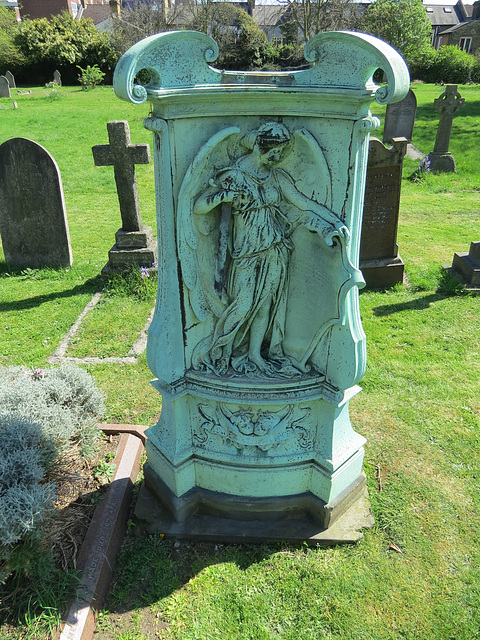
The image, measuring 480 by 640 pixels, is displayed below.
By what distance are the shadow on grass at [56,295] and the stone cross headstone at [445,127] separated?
9161 millimetres

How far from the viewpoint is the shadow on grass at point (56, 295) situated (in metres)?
6.39

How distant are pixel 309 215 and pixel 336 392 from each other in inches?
44.7

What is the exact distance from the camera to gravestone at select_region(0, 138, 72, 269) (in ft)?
21.5

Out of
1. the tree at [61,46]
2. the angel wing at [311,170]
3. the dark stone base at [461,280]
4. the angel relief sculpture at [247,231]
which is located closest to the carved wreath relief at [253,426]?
the angel relief sculpture at [247,231]

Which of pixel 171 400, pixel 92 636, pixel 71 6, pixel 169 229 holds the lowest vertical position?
pixel 92 636

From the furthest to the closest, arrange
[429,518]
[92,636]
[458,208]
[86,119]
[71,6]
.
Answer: [71,6] < [86,119] < [458,208] < [429,518] < [92,636]

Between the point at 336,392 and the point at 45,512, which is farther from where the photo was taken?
the point at 336,392

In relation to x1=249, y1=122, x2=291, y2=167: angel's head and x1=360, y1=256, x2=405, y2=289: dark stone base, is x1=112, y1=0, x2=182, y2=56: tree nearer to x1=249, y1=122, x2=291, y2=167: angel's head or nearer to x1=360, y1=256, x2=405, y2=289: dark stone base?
x1=360, y1=256, x2=405, y2=289: dark stone base

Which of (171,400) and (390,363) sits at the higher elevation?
(171,400)

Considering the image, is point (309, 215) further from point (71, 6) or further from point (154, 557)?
point (71, 6)

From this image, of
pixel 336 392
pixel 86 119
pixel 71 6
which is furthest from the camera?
pixel 71 6

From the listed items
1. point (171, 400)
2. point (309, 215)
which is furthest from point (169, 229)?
point (171, 400)

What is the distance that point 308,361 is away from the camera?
305 centimetres

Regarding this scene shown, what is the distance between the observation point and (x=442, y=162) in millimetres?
11961
